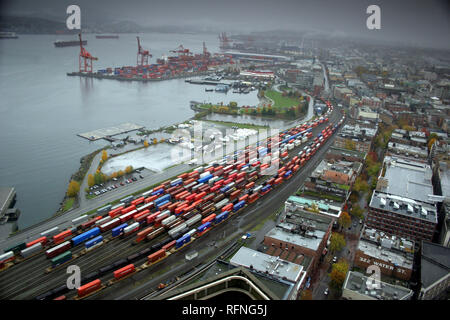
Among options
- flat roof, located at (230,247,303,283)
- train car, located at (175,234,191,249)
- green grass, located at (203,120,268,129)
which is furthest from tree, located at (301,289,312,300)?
green grass, located at (203,120,268,129)

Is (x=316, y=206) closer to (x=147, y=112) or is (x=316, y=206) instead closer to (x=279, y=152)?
(x=279, y=152)

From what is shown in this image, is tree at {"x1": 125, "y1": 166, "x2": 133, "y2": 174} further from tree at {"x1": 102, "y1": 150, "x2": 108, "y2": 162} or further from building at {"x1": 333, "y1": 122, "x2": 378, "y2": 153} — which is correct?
building at {"x1": 333, "y1": 122, "x2": 378, "y2": 153}

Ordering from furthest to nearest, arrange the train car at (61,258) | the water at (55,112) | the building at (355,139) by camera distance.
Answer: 1. the building at (355,139)
2. the water at (55,112)
3. the train car at (61,258)

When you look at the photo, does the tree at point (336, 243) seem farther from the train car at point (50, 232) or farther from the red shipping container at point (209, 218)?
the train car at point (50, 232)

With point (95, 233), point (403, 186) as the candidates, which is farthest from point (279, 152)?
point (95, 233)

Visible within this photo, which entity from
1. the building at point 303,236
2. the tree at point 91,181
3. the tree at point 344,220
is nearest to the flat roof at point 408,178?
the tree at point 344,220

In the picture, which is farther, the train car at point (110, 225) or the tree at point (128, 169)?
the tree at point (128, 169)

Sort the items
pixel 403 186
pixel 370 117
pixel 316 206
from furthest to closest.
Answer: pixel 370 117 → pixel 403 186 → pixel 316 206
